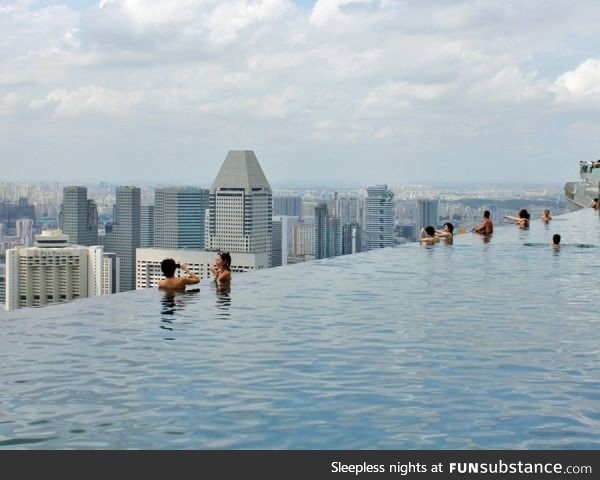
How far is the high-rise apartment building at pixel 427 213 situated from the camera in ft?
229

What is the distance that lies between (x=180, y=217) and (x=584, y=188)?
211ft

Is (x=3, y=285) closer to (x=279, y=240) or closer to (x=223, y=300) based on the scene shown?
(x=279, y=240)

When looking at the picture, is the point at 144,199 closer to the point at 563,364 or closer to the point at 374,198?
the point at 374,198

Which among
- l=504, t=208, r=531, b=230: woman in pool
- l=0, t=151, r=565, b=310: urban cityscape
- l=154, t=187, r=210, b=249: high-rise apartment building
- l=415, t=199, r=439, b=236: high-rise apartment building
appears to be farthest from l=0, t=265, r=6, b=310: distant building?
l=504, t=208, r=531, b=230: woman in pool

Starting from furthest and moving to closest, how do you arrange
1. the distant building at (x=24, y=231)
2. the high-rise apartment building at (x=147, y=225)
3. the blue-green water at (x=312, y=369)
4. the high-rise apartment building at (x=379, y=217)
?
the high-rise apartment building at (x=147, y=225) < the distant building at (x=24, y=231) < the high-rise apartment building at (x=379, y=217) < the blue-green water at (x=312, y=369)

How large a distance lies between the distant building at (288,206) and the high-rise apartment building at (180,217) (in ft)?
27.6

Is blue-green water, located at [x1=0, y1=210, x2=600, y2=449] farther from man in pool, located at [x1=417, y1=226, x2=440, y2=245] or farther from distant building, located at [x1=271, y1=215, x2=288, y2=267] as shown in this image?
distant building, located at [x1=271, y1=215, x2=288, y2=267]

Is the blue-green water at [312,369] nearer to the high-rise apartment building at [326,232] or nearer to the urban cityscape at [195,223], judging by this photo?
the urban cityscape at [195,223]

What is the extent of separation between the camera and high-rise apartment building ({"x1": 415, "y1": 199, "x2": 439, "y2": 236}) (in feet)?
229

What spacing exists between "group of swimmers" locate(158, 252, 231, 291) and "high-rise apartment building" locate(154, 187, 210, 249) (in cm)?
9229

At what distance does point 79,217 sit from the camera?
11406 cm

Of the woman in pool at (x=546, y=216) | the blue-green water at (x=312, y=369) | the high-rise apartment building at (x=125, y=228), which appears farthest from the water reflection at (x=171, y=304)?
the high-rise apartment building at (x=125, y=228)
